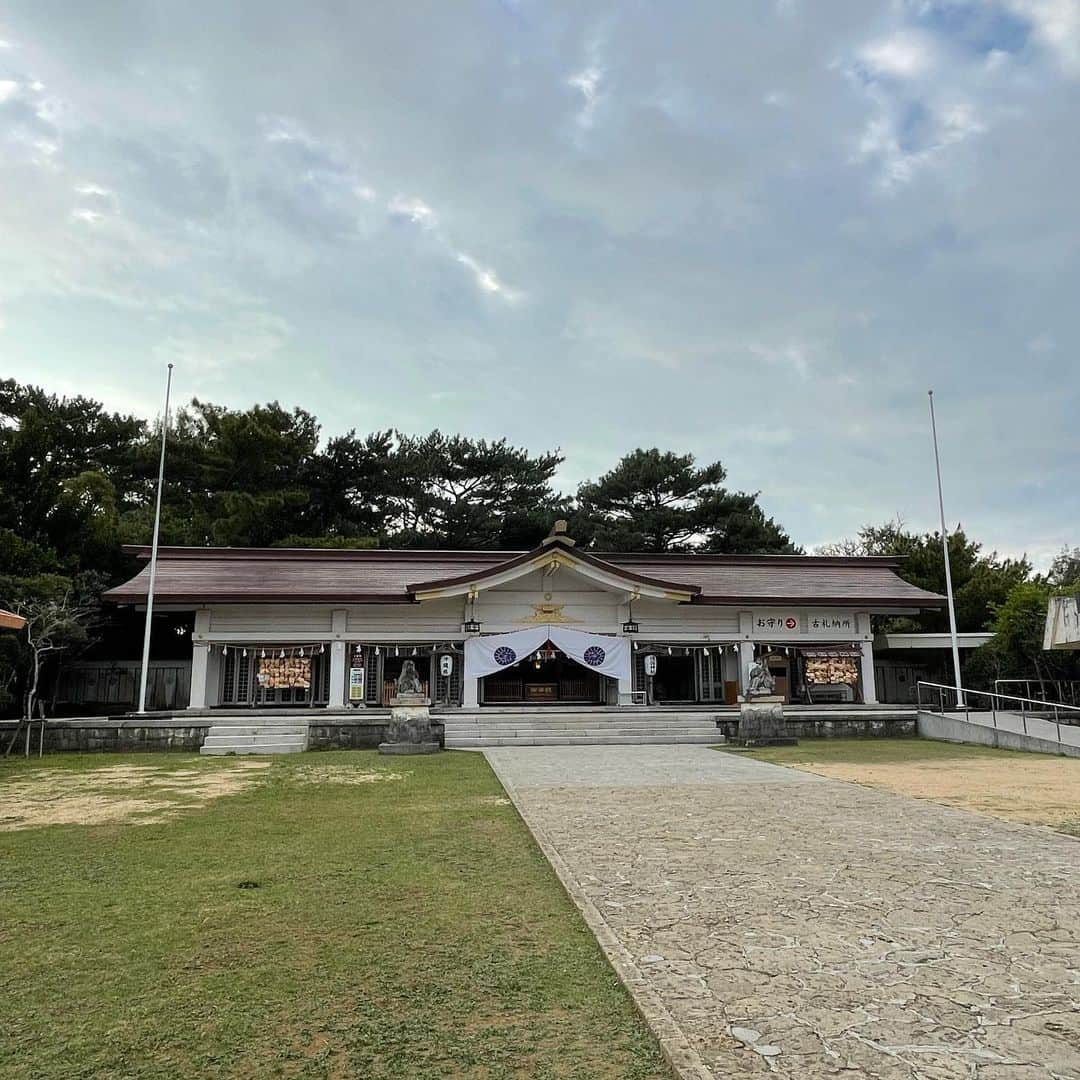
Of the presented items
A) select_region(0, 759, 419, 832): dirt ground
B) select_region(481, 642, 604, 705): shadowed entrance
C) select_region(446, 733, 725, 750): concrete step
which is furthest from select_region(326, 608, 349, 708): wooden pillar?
select_region(0, 759, 419, 832): dirt ground

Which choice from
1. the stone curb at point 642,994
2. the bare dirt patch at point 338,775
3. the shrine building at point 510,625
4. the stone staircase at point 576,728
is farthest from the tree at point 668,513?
the stone curb at point 642,994

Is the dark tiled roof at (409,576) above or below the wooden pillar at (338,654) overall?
above

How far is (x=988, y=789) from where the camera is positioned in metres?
10.1

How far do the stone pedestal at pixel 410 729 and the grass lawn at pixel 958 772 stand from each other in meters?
5.85

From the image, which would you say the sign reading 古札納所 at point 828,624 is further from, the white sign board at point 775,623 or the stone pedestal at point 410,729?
the stone pedestal at point 410,729

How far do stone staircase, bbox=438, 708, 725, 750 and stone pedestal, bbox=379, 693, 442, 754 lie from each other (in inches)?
35.2

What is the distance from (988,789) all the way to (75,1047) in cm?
1039

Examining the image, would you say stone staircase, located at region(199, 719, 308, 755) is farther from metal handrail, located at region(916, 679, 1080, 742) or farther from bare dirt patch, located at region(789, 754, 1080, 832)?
metal handrail, located at region(916, 679, 1080, 742)

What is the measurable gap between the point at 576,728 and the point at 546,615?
491cm

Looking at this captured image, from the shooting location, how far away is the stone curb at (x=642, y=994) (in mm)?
2943

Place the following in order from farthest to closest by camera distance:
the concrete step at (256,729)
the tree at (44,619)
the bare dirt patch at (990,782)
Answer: the concrete step at (256,729), the tree at (44,619), the bare dirt patch at (990,782)

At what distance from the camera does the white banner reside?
20.7 meters

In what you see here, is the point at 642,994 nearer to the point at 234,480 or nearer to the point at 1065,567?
the point at 234,480

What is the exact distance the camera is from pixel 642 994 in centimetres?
358
